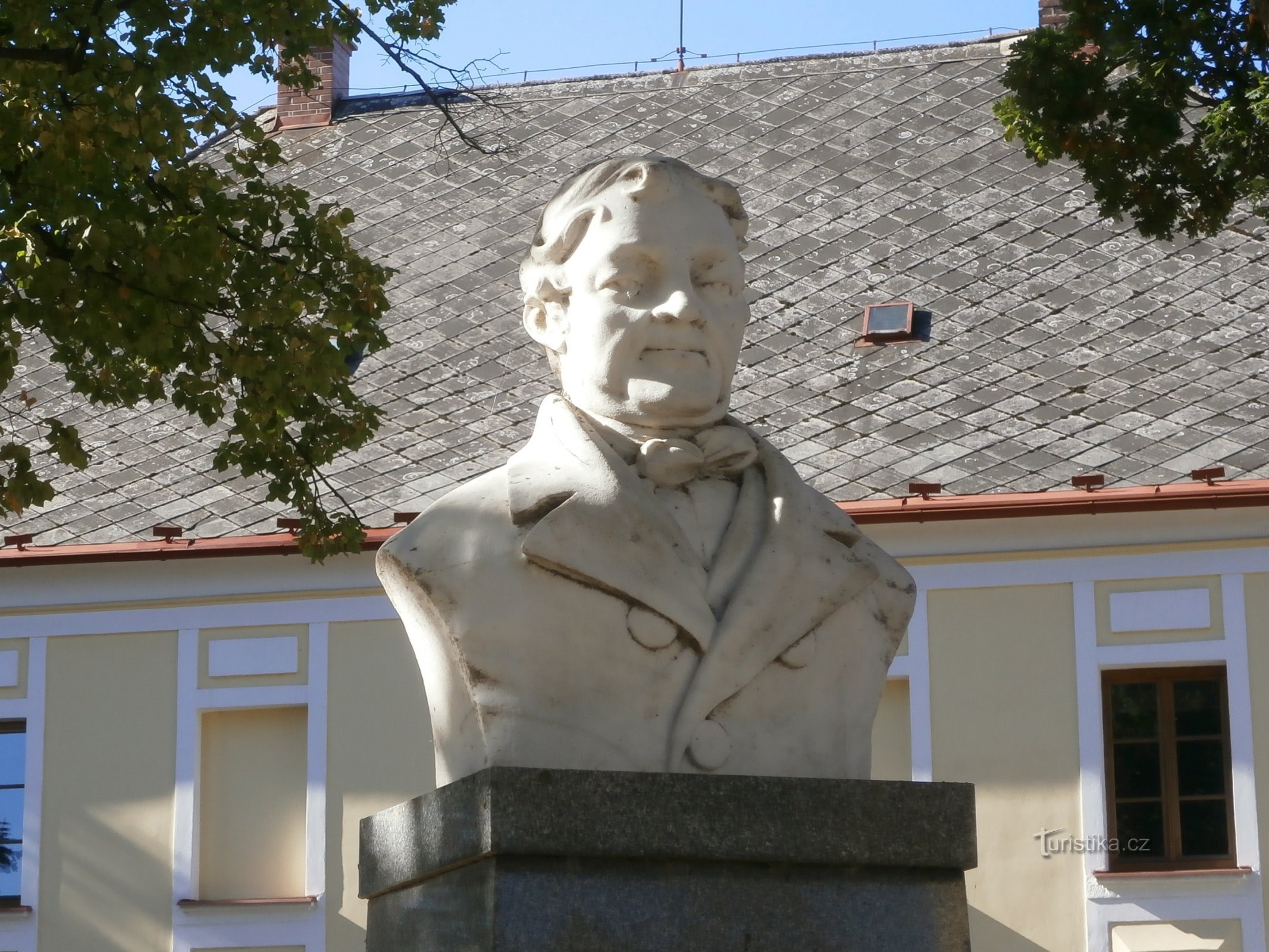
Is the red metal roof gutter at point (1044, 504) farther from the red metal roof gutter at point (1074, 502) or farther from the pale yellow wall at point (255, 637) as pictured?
the pale yellow wall at point (255, 637)

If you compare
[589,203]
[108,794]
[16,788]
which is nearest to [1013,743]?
[108,794]

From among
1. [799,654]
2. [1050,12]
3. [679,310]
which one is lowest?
[799,654]

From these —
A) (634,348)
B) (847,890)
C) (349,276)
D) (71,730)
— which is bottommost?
(847,890)

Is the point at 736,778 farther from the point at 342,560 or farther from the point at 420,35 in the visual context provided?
the point at 342,560

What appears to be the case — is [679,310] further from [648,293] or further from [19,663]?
[19,663]

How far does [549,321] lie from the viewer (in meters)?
4.83

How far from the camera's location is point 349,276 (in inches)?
419

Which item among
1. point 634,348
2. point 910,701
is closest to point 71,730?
point 910,701

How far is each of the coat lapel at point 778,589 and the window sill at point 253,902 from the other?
37.3 feet

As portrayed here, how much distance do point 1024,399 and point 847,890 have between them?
11484 millimetres

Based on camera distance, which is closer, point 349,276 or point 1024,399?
point 349,276

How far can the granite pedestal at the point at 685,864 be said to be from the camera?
4043 mm

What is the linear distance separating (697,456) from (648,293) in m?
0.35

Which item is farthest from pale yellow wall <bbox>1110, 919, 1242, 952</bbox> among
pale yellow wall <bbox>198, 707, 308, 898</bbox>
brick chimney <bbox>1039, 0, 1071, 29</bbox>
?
brick chimney <bbox>1039, 0, 1071, 29</bbox>
